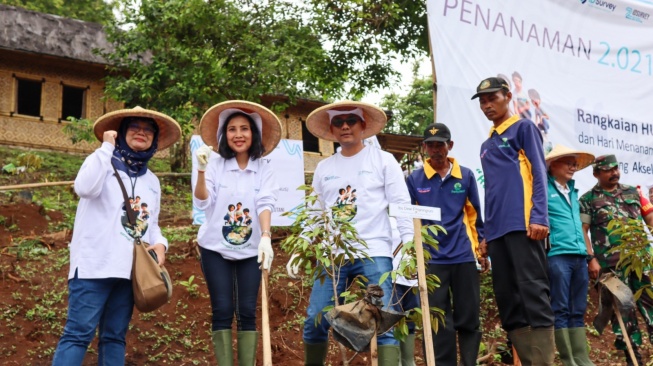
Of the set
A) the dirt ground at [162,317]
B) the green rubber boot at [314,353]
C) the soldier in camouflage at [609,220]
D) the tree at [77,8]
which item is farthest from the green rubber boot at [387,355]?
the tree at [77,8]

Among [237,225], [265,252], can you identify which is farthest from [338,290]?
[237,225]

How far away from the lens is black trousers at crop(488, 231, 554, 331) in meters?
4.05

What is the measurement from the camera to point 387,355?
157 inches

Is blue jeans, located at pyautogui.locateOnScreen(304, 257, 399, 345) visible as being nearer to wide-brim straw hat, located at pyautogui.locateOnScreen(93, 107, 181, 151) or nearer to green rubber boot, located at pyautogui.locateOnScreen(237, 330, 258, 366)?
green rubber boot, located at pyautogui.locateOnScreen(237, 330, 258, 366)

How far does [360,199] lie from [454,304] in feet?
3.37

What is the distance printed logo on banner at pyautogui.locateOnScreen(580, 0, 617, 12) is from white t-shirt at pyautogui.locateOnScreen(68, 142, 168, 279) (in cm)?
635

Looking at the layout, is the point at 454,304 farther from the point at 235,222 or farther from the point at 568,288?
the point at 235,222

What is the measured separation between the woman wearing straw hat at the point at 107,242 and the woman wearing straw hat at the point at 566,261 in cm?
268

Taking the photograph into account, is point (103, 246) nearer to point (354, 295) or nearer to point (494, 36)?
point (354, 295)

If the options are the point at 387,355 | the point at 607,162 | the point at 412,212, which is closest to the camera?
the point at 412,212

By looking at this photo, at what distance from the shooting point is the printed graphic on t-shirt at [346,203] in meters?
4.25

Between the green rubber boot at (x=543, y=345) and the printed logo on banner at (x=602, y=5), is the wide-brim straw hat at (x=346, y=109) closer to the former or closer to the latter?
the green rubber boot at (x=543, y=345)

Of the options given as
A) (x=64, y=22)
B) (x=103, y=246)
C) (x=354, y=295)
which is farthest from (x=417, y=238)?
(x=64, y=22)

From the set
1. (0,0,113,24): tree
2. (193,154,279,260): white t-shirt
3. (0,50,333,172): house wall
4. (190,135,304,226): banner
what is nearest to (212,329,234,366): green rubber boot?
(193,154,279,260): white t-shirt
